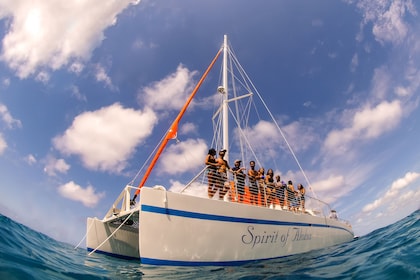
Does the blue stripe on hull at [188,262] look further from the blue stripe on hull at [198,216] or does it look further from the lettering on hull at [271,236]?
the blue stripe on hull at [198,216]

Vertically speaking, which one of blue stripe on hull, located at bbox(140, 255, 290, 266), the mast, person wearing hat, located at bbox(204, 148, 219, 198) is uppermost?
the mast

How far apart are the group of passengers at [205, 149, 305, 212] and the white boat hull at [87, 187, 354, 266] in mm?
581

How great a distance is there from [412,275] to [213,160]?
5509 millimetres

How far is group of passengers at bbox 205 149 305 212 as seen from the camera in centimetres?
773

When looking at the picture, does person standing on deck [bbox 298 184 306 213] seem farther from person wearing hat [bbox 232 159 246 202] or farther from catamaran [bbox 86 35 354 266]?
person wearing hat [bbox 232 159 246 202]

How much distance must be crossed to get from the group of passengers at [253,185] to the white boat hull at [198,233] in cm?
58

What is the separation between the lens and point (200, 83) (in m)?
10.7

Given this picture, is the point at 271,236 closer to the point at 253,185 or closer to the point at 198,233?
the point at 253,185

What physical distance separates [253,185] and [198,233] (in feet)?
11.5

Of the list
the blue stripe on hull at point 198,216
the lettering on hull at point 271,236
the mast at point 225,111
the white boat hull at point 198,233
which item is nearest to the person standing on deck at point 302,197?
the lettering on hull at point 271,236

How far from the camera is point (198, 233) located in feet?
21.7

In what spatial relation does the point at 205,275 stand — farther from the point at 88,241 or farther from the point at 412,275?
the point at 88,241

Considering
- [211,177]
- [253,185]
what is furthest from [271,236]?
[211,177]

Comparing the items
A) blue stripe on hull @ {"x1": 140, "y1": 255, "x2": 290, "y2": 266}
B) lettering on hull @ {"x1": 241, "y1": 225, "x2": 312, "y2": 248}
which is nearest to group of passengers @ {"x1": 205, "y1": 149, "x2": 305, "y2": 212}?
lettering on hull @ {"x1": 241, "y1": 225, "x2": 312, "y2": 248}
